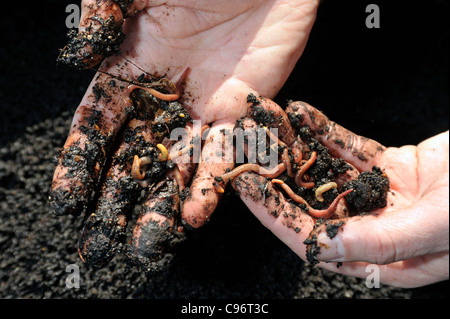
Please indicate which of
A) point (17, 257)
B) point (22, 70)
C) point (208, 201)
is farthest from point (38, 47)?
point (208, 201)

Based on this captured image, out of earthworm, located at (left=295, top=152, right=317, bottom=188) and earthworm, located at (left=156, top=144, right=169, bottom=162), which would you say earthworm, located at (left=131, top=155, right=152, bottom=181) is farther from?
earthworm, located at (left=295, top=152, right=317, bottom=188)

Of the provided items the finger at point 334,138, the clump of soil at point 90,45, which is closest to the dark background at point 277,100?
the finger at point 334,138

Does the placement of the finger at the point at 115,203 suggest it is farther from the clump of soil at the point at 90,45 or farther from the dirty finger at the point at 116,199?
the clump of soil at the point at 90,45

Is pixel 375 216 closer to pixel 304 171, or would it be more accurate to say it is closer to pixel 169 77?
pixel 304 171

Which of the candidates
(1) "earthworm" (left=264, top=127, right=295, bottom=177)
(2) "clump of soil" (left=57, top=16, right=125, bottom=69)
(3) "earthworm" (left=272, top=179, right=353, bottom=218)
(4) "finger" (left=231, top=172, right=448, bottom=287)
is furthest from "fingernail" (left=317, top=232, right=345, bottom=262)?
(2) "clump of soil" (left=57, top=16, right=125, bottom=69)

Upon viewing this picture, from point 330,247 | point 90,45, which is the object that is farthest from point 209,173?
point 90,45
